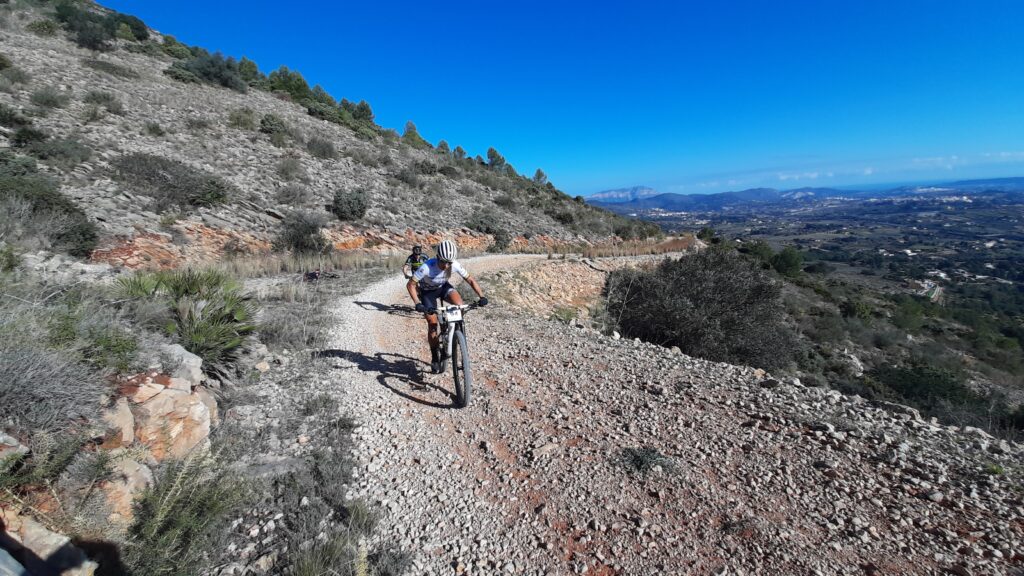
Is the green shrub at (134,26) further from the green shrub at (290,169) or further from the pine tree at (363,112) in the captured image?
the green shrub at (290,169)

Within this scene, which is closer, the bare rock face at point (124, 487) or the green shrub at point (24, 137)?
the bare rock face at point (124, 487)

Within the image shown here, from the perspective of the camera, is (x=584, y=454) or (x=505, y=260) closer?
(x=584, y=454)

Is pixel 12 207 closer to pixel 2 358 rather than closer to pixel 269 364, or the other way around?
pixel 269 364

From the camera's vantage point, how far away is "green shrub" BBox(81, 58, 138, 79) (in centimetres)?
2214

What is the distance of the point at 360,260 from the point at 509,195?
18776 millimetres

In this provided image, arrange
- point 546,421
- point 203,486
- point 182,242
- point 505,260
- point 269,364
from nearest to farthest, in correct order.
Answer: point 203,486
point 546,421
point 269,364
point 182,242
point 505,260

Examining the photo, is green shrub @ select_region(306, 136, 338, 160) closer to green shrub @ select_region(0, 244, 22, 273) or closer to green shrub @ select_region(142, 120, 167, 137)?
green shrub @ select_region(142, 120, 167, 137)

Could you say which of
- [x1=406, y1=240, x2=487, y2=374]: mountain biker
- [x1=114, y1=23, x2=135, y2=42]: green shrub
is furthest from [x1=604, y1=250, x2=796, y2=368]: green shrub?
[x1=114, y1=23, x2=135, y2=42]: green shrub

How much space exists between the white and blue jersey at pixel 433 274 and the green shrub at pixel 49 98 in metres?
22.2

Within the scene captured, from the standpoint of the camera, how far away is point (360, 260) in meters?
15.0

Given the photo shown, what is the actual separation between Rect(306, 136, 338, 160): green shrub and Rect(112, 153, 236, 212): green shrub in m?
8.90

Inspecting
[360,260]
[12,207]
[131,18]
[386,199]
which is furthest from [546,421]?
[131,18]

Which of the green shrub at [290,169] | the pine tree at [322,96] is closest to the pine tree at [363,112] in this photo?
the pine tree at [322,96]

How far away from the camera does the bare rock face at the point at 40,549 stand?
2021 mm
